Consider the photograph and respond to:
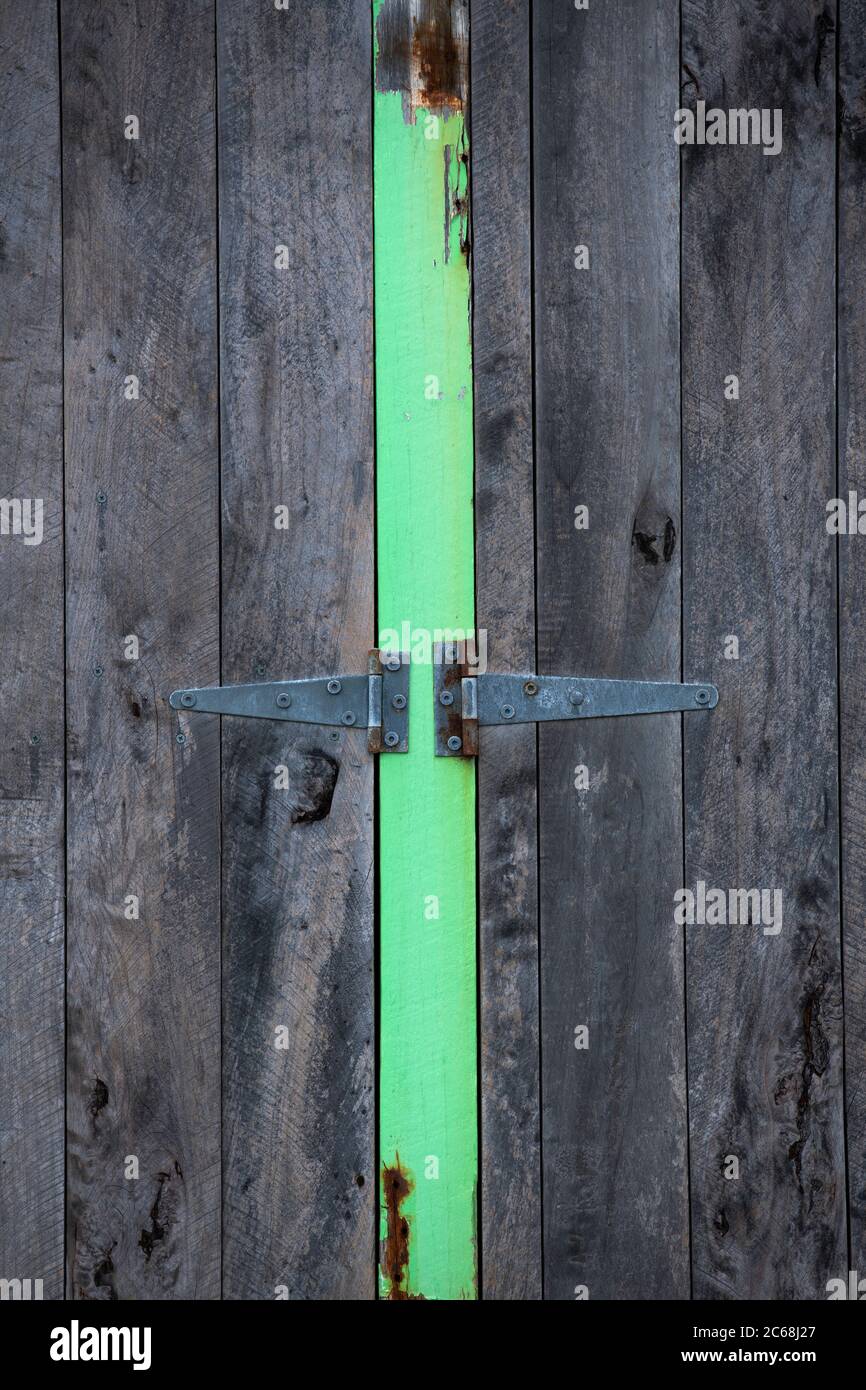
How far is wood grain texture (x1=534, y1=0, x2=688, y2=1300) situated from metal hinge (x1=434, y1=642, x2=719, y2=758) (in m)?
0.02

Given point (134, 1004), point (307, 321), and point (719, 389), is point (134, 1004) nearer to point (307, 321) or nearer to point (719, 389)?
point (307, 321)

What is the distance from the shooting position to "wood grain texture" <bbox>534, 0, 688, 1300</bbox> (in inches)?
57.9

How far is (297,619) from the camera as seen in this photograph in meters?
1.48

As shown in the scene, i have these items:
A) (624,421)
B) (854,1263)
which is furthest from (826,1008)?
(624,421)

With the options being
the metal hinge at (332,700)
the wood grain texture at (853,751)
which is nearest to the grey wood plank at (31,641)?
the metal hinge at (332,700)

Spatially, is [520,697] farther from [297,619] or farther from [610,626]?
[297,619]

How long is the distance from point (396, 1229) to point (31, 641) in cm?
89

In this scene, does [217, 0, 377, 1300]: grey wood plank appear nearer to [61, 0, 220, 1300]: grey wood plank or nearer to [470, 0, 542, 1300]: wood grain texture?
[61, 0, 220, 1300]: grey wood plank

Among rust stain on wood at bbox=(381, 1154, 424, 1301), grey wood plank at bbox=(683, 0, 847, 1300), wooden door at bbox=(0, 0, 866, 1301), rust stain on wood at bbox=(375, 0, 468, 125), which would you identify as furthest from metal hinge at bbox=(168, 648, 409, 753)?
rust stain on wood at bbox=(375, 0, 468, 125)

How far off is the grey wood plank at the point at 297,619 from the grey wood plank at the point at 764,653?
0.43m

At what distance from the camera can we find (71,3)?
1472 millimetres

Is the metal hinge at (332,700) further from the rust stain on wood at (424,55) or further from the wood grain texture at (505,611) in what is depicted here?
the rust stain on wood at (424,55)

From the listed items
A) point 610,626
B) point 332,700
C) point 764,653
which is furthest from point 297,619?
point 764,653

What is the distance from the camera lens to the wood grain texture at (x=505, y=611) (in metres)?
1.46
